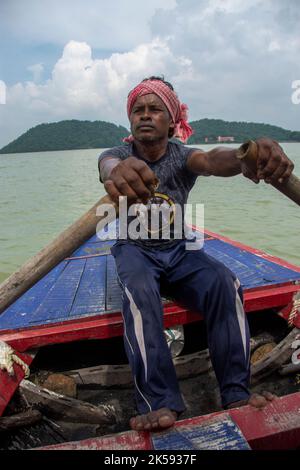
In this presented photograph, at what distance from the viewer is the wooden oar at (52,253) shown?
156cm

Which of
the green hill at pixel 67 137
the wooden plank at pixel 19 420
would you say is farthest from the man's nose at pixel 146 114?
the green hill at pixel 67 137

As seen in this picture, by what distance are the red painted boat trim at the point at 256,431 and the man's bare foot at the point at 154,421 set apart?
0.08 ft

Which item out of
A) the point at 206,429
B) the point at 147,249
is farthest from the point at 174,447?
the point at 147,249

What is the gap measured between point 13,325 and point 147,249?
0.90m

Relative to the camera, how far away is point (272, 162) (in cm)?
158

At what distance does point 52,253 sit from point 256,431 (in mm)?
1071

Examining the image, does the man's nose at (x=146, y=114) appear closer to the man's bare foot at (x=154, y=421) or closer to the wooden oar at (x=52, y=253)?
the wooden oar at (x=52, y=253)

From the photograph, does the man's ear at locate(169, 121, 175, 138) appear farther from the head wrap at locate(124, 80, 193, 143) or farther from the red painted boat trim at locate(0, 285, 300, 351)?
the red painted boat trim at locate(0, 285, 300, 351)

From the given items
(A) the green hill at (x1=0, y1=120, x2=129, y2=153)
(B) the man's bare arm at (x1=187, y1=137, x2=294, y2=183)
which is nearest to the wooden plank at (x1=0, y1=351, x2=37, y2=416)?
(B) the man's bare arm at (x1=187, y1=137, x2=294, y2=183)

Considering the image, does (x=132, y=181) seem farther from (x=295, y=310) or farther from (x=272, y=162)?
(x=295, y=310)

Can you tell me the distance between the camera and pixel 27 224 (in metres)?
9.91

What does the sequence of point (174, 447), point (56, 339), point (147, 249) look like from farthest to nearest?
point (147, 249)
point (56, 339)
point (174, 447)

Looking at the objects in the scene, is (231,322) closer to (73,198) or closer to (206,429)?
(206,429)
